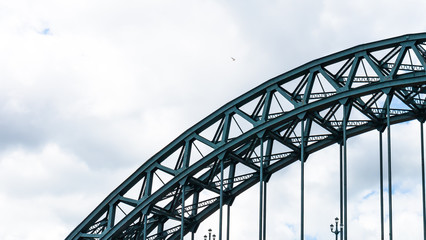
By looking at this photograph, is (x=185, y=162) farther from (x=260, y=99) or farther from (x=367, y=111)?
(x=367, y=111)

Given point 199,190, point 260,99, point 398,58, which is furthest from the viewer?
point 199,190

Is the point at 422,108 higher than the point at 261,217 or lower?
higher

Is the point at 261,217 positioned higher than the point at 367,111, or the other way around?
the point at 367,111

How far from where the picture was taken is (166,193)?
177ft

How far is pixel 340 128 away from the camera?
51094 mm

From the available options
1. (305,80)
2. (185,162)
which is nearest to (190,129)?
(185,162)

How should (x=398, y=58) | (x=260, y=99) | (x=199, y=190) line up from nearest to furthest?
1. (x=398, y=58)
2. (x=260, y=99)
3. (x=199, y=190)

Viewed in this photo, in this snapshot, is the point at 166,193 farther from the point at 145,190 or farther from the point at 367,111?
the point at 367,111

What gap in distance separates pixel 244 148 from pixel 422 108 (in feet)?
27.4

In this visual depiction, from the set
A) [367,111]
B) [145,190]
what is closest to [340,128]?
[367,111]

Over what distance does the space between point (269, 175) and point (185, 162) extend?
150 inches

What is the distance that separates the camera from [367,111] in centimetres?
4972

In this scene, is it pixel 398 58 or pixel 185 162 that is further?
pixel 185 162

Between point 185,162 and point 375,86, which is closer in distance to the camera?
point 375,86
